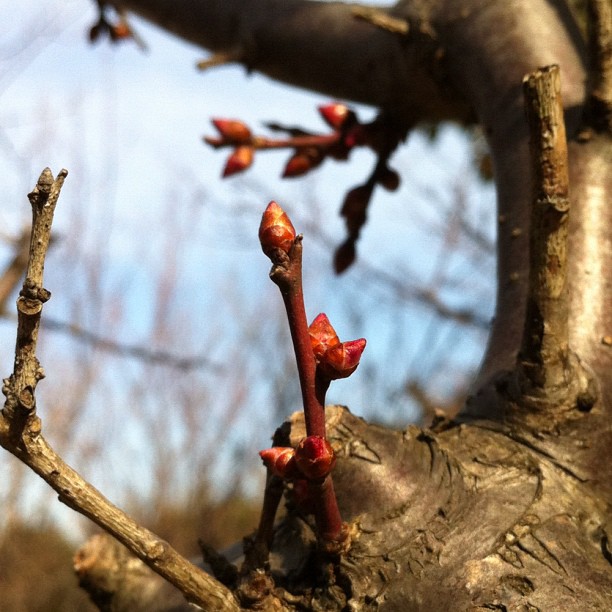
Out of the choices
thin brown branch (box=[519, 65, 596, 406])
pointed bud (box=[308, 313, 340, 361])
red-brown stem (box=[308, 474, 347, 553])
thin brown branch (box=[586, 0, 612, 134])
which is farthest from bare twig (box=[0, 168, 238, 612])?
thin brown branch (box=[586, 0, 612, 134])

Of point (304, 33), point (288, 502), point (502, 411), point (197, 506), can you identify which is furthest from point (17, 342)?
point (197, 506)

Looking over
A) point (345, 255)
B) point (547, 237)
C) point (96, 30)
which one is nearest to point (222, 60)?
point (345, 255)

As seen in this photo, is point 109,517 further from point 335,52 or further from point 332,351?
point 335,52

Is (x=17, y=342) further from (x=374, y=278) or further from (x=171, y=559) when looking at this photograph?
(x=374, y=278)

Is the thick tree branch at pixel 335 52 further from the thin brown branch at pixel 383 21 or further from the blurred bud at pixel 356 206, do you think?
the blurred bud at pixel 356 206

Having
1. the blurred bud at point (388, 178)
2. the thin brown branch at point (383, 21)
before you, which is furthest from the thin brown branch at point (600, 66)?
the blurred bud at point (388, 178)

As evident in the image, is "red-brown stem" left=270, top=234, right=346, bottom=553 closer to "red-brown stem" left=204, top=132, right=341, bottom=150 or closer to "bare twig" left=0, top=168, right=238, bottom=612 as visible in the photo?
"bare twig" left=0, top=168, right=238, bottom=612
